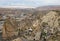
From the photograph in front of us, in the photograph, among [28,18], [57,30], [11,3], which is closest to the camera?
[57,30]

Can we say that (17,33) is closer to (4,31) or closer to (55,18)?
(4,31)

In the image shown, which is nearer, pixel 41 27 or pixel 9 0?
pixel 41 27

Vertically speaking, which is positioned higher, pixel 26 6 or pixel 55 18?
pixel 26 6

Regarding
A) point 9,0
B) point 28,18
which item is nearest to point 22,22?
point 28,18

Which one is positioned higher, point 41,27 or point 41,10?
point 41,10

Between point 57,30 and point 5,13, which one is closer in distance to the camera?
point 57,30

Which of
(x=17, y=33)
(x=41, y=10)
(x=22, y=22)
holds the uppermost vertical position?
(x=41, y=10)

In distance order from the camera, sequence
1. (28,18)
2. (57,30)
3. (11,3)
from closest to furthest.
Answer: (57,30) → (28,18) → (11,3)

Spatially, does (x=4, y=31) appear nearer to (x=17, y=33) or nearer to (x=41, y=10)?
(x=17, y=33)

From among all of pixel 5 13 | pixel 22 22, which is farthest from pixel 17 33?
pixel 5 13
